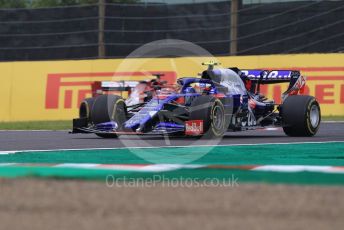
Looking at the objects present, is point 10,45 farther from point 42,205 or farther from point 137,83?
point 42,205

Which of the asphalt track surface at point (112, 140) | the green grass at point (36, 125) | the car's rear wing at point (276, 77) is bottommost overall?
the asphalt track surface at point (112, 140)

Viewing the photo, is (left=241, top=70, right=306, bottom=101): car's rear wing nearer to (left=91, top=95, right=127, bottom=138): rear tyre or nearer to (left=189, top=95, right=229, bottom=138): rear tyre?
(left=189, top=95, right=229, bottom=138): rear tyre

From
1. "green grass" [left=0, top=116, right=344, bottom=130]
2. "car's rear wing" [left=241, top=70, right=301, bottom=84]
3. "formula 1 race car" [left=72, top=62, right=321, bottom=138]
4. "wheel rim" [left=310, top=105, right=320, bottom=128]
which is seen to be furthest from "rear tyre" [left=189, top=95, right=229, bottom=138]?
"green grass" [left=0, top=116, right=344, bottom=130]

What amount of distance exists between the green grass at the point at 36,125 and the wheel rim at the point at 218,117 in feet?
16.8

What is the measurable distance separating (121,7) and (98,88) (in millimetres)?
2229

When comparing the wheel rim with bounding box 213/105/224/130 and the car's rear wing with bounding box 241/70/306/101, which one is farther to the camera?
the car's rear wing with bounding box 241/70/306/101

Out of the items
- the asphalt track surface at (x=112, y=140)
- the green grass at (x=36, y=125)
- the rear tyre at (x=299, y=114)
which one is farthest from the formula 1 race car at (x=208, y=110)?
the green grass at (x=36, y=125)

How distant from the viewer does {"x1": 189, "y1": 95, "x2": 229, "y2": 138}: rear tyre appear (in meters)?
12.7

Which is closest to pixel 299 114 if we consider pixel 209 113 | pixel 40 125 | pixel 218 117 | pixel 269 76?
pixel 269 76

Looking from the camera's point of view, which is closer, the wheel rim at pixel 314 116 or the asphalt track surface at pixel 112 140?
the asphalt track surface at pixel 112 140

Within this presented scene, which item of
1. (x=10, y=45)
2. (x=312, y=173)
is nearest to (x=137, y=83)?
(x=10, y=45)

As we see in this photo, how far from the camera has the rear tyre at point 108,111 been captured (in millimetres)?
13695

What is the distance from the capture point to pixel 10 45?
2136 cm

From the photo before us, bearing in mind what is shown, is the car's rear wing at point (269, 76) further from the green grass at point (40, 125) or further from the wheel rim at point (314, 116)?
the green grass at point (40, 125)
